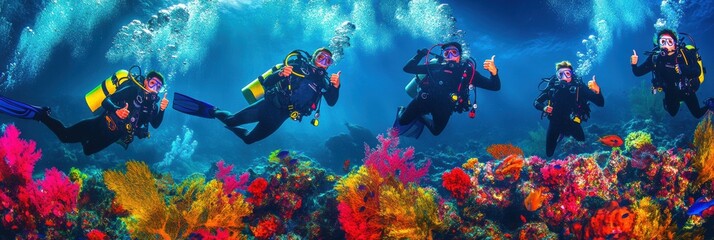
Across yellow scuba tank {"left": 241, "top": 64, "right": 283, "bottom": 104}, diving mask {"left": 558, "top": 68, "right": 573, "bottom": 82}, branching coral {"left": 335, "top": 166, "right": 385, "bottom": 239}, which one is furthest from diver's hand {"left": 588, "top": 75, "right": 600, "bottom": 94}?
yellow scuba tank {"left": 241, "top": 64, "right": 283, "bottom": 104}

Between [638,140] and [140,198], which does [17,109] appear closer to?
[140,198]

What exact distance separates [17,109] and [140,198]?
2.89 meters

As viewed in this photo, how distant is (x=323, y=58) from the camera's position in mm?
7035

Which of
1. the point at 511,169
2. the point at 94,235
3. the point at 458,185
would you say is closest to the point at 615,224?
the point at 511,169

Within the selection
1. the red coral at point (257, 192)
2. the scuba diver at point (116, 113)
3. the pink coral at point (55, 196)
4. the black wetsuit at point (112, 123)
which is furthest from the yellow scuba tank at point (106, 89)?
the red coral at point (257, 192)

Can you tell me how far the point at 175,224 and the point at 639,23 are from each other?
136 feet

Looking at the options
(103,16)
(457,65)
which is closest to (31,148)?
(457,65)

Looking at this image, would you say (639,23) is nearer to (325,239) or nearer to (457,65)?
(457,65)

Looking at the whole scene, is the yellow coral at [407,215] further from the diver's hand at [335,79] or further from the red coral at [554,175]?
the diver's hand at [335,79]

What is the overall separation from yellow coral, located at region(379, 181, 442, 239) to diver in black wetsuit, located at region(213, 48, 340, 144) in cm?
226

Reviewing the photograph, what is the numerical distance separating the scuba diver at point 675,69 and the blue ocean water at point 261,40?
5.79 m

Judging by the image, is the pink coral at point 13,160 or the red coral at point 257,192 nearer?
the pink coral at point 13,160

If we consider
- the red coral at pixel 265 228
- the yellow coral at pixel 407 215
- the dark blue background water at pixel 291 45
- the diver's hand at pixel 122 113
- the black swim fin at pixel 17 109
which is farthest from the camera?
the dark blue background water at pixel 291 45

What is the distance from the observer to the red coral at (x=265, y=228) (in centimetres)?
595
